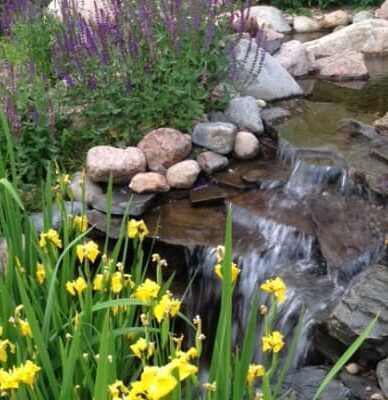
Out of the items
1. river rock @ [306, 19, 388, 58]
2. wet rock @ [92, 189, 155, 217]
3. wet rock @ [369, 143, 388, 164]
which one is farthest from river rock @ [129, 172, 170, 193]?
river rock @ [306, 19, 388, 58]

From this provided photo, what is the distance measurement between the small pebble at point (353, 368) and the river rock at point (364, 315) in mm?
56

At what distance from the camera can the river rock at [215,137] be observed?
4996mm

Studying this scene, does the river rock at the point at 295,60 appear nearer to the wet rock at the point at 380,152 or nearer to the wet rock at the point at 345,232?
the wet rock at the point at 380,152

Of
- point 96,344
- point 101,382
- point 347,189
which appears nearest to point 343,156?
point 347,189

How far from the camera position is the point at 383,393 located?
9.46 ft

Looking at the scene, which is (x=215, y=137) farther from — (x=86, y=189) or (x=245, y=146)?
(x=86, y=189)

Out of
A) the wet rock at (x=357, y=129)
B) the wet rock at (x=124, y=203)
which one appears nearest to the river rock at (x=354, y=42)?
the wet rock at (x=357, y=129)

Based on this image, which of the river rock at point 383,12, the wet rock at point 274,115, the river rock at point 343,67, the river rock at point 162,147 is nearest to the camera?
the river rock at point 162,147

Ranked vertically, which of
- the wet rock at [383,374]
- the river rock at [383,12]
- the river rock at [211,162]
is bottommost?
the wet rock at [383,374]

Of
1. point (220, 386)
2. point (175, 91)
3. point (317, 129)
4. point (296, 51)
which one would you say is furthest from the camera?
point (296, 51)

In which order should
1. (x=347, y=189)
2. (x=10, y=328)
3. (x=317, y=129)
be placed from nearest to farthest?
(x=10, y=328) → (x=347, y=189) → (x=317, y=129)

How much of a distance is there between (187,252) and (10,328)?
2.19 metres

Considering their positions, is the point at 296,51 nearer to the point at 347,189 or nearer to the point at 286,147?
the point at 286,147

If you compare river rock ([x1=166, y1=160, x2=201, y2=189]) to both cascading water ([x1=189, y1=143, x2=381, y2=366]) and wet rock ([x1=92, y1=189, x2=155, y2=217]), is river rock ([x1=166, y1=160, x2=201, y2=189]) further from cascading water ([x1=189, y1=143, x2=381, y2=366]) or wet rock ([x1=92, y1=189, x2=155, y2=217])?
cascading water ([x1=189, y1=143, x2=381, y2=366])
